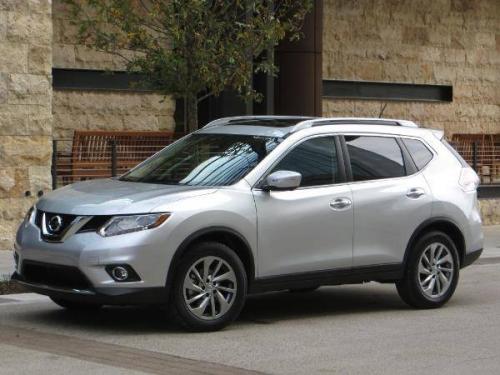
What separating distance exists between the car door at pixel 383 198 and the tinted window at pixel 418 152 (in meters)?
0.09

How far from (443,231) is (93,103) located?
31.8ft

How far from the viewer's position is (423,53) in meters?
25.6

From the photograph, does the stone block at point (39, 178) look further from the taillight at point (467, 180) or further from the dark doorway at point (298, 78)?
the taillight at point (467, 180)

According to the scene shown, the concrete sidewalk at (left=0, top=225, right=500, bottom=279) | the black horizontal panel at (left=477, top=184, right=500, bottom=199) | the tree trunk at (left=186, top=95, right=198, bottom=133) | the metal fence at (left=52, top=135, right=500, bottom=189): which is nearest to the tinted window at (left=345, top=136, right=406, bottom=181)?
the tree trunk at (left=186, top=95, right=198, bottom=133)

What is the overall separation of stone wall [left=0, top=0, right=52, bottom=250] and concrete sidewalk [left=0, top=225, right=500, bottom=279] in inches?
31.7

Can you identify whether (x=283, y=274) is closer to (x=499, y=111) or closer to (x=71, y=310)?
(x=71, y=310)

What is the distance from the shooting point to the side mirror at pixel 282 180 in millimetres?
10125

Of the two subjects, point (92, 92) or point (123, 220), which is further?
point (92, 92)

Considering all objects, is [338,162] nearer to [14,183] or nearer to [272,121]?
[272,121]

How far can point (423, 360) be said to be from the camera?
29.2 feet

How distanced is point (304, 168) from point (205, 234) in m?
1.30

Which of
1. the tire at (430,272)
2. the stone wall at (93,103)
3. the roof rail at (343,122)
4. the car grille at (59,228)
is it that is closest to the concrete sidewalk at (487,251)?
the car grille at (59,228)

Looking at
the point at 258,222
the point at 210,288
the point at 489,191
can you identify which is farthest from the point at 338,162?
the point at 489,191

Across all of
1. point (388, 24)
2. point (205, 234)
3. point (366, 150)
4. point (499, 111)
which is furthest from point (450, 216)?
point (499, 111)
